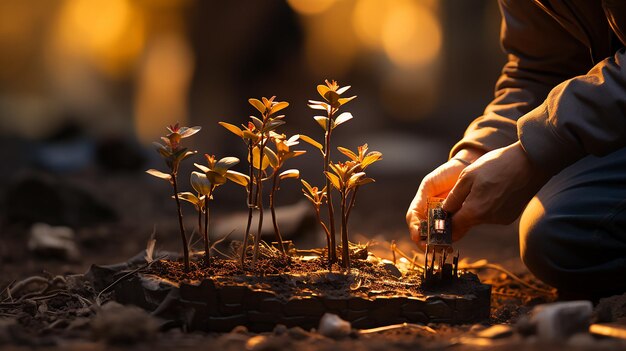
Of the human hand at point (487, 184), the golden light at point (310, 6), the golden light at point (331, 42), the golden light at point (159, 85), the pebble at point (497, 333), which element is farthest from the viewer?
the golden light at point (331, 42)

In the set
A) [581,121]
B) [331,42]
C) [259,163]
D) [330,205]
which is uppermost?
[331,42]

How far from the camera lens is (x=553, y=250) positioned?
2488 millimetres

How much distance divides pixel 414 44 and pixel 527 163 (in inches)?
472

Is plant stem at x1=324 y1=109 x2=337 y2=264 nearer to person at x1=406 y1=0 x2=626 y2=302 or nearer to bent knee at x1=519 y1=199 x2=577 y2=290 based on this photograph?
person at x1=406 y1=0 x2=626 y2=302

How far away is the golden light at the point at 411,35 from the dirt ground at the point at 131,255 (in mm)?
6728

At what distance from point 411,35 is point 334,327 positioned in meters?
12.8

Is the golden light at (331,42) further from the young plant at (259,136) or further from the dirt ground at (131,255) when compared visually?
the young plant at (259,136)

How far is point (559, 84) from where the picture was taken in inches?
94.0

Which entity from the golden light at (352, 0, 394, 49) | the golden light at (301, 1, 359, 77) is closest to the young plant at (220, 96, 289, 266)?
the golden light at (301, 1, 359, 77)

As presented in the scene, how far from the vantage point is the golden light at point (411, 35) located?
523 inches

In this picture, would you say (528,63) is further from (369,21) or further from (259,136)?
(369,21)

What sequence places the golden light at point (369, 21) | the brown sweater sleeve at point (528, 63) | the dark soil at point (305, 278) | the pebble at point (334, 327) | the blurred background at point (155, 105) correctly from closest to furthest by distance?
the pebble at point (334, 327), the dark soil at point (305, 278), the brown sweater sleeve at point (528, 63), the blurred background at point (155, 105), the golden light at point (369, 21)

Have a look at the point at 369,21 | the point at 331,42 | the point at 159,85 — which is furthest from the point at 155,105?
the point at 369,21

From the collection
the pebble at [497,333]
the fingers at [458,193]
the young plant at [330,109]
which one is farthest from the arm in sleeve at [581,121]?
the pebble at [497,333]
